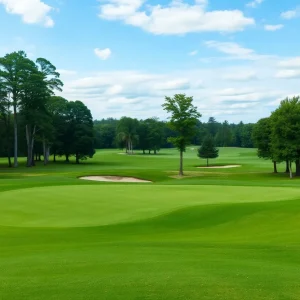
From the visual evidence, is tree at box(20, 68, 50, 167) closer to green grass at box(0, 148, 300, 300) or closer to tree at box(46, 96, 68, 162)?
tree at box(46, 96, 68, 162)

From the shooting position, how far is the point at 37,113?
67.4m

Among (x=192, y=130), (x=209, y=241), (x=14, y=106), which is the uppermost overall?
(x=14, y=106)

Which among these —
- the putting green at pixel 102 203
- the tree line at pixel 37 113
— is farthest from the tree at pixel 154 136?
the putting green at pixel 102 203

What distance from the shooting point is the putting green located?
18.8 m

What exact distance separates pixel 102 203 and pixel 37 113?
48873 mm

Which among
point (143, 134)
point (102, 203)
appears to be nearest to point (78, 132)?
point (143, 134)

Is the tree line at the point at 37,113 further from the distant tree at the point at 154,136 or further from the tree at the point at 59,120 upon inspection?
the distant tree at the point at 154,136

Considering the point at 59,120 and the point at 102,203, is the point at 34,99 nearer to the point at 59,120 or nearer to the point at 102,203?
the point at 59,120

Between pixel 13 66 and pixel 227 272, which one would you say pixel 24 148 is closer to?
pixel 13 66

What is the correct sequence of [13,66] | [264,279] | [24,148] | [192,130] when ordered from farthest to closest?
[24,148] < [13,66] < [192,130] < [264,279]

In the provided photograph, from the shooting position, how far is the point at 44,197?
79.0 ft

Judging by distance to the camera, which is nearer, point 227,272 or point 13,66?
point 227,272

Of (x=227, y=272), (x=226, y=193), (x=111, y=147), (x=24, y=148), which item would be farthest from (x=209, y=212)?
(x=111, y=147)

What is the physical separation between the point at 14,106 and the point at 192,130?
29.8 metres
